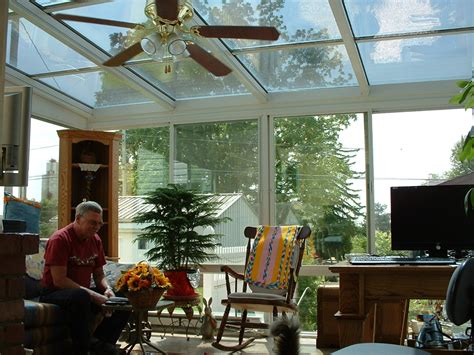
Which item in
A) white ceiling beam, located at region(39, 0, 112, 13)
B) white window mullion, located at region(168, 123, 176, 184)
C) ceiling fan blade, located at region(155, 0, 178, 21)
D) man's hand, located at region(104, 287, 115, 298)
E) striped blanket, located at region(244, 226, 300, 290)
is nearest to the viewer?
ceiling fan blade, located at region(155, 0, 178, 21)

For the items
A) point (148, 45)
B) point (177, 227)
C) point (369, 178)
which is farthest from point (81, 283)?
point (369, 178)

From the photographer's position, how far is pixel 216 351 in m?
4.71

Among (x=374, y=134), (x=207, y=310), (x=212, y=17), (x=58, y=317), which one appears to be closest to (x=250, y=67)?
(x=212, y=17)

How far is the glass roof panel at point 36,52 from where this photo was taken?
4.96 m

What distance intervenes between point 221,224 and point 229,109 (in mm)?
1299

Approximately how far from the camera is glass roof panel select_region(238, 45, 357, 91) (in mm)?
5250

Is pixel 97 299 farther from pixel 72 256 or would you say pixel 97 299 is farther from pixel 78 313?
pixel 72 256

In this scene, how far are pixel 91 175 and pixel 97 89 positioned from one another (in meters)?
0.97

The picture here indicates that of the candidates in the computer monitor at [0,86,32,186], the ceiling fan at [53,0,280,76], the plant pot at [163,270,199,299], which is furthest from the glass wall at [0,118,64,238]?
the computer monitor at [0,86,32,186]

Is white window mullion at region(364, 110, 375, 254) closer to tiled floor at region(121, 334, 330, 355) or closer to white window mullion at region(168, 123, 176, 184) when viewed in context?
tiled floor at region(121, 334, 330, 355)

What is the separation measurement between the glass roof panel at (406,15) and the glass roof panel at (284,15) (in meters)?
0.22

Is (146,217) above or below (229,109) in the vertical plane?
below

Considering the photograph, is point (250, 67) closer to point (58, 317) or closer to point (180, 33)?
point (180, 33)

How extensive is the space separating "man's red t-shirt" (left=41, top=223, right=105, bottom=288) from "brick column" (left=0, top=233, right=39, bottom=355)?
7.39 feet
